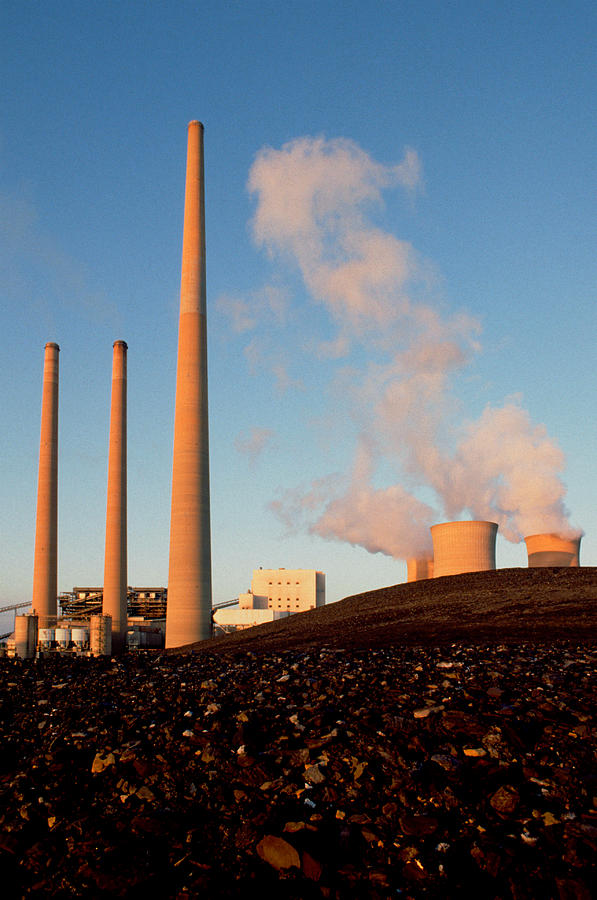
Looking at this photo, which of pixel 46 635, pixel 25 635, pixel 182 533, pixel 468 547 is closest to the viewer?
pixel 182 533

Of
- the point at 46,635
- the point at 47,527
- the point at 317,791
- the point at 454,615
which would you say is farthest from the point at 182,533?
the point at 317,791

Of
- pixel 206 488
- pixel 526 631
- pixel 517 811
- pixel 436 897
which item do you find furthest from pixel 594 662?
pixel 206 488

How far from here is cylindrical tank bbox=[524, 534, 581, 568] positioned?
1683 inches

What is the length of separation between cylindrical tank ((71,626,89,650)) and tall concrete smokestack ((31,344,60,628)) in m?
8.85

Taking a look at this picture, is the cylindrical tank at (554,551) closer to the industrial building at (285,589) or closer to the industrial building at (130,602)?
the industrial building at (130,602)

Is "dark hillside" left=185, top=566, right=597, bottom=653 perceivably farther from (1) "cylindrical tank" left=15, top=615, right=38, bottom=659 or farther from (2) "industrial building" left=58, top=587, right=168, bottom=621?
(2) "industrial building" left=58, top=587, right=168, bottom=621

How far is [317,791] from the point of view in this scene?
5.55 m

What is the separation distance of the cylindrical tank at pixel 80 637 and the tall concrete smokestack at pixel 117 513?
614 centimetres

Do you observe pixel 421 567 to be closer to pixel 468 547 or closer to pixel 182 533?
pixel 468 547

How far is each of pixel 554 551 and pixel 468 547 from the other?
7.82 meters

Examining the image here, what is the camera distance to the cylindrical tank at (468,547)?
3866 cm

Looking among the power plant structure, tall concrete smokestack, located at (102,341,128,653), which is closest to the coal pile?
the power plant structure

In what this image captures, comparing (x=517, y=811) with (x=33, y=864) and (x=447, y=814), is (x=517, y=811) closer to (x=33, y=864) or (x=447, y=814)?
(x=447, y=814)

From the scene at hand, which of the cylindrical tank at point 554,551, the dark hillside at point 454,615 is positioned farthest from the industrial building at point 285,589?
the dark hillside at point 454,615
